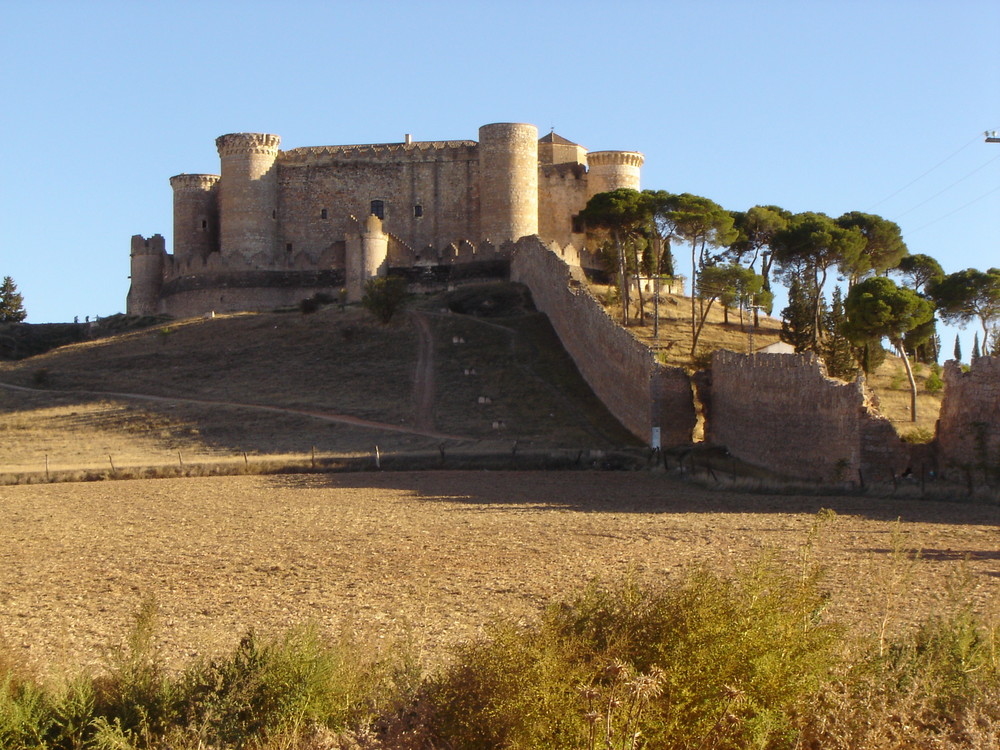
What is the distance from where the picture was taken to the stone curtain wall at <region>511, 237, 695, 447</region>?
2328 centimetres

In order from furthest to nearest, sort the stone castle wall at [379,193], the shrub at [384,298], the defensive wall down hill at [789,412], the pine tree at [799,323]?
the stone castle wall at [379,193]
the shrub at [384,298]
the pine tree at [799,323]
the defensive wall down hill at [789,412]

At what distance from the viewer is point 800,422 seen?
18922mm

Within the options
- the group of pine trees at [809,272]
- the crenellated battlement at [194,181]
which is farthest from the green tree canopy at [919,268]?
Result: the crenellated battlement at [194,181]

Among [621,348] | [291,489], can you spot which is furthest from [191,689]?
[621,348]

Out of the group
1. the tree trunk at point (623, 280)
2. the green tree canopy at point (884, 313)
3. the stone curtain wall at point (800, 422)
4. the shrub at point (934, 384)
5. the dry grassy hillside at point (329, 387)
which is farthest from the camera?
the tree trunk at point (623, 280)

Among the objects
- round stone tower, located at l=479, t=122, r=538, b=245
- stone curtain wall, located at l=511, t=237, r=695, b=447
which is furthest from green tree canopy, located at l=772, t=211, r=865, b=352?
round stone tower, located at l=479, t=122, r=538, b=245

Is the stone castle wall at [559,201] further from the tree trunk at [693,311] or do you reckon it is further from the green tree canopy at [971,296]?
the green tree canopy at [971,296]

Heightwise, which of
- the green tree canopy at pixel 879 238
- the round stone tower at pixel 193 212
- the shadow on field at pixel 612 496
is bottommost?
the shadow on field at pixel 612 496

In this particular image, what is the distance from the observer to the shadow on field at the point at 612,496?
15.1 metres

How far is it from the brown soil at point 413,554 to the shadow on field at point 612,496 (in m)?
0.07

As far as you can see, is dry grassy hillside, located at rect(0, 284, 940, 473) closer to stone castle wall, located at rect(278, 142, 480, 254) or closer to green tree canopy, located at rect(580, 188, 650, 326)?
green tree canopy, located at rect(580, 188, 650, 326)

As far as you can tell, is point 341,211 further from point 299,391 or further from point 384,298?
point 299,391

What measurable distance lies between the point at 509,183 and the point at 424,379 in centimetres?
1313

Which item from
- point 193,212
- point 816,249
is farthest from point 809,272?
point 193,212
